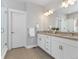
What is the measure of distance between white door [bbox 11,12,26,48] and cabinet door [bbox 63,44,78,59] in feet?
9.81

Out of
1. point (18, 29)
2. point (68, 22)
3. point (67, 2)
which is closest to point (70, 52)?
point (68, 22)

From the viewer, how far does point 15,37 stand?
4516 mm

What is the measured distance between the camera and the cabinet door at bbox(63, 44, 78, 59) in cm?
180

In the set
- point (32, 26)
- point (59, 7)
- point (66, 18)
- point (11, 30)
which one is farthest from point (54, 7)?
point (11, 30)

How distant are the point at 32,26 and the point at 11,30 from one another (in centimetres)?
116

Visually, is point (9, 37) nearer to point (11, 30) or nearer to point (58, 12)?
point (11, 30)

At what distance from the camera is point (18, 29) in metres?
4.61

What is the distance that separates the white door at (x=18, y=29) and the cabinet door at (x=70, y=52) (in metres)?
2.99

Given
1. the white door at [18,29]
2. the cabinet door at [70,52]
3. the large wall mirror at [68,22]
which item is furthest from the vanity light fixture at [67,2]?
the white door at [18,29]

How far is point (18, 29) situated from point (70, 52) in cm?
326

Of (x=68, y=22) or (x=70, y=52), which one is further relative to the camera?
(x=68, y=22)

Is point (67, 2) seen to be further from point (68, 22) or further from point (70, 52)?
point (70, 52)

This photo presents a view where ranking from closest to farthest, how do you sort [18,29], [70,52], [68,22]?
[70,52], [68,22], [18,29]

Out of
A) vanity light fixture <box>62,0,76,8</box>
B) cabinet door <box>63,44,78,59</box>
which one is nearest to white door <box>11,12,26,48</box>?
vanity light fixture <box>62,0,76,8</box>
